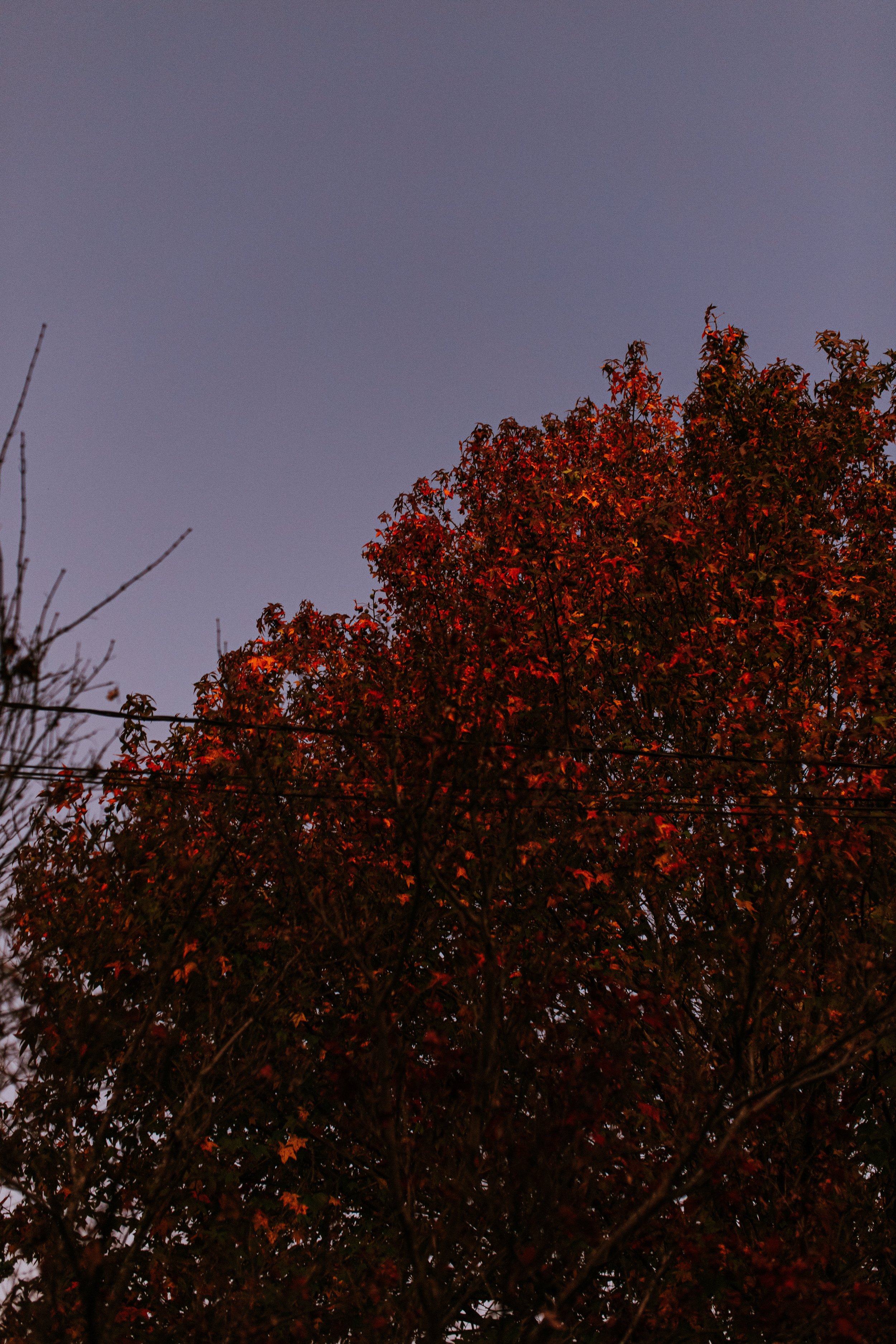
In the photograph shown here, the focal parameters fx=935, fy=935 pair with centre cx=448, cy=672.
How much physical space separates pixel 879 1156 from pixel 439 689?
560 centimetres

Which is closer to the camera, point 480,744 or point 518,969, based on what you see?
point 480,744

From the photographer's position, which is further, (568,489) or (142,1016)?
(568,489)

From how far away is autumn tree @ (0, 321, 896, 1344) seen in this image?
6051mm

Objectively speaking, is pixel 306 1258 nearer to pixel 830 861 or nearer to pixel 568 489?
pixel 830 861

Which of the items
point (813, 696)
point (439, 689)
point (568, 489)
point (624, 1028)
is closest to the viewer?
point (624, 1028)

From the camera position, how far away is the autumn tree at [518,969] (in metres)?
6.05

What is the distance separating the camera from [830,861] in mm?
7594

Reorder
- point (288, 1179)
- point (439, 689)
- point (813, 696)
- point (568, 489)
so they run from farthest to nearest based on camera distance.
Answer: point (568, 489)
point (813, 696)
point (288, 1179)
point (439, 689)

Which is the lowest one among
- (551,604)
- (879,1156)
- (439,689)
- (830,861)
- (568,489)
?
(879,1156)

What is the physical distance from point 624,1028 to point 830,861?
2320mm

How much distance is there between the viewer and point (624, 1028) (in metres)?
6.61

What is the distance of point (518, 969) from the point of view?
30.9ft

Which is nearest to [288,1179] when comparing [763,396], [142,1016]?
[142,1016]

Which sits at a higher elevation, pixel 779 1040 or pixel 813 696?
pixel 813 696
